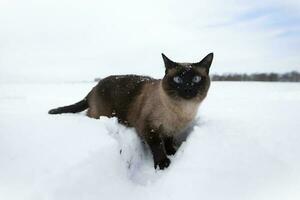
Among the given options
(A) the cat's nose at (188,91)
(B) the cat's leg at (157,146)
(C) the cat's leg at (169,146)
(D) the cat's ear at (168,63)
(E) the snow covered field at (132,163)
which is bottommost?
(C) the cat's leg at (169,146)

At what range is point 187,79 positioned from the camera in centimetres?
488

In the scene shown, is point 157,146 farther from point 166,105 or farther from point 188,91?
point 188,91

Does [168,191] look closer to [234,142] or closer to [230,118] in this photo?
[234,142]

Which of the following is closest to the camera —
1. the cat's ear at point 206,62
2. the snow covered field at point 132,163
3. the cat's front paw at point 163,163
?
the snow covered field at point 132,163

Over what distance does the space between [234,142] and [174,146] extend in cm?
108

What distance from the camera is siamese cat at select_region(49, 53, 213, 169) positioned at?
16.0ft

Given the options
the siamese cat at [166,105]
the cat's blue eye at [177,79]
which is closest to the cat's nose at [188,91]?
the siamese cat at [166,105]

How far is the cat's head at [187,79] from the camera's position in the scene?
4.88 m

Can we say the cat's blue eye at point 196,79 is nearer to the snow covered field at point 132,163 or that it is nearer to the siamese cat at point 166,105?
the siamese cat at point 166,105

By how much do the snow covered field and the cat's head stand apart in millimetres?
419

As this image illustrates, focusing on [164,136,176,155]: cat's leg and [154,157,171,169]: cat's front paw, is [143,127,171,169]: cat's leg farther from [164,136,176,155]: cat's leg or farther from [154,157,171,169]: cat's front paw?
[164,136,176,155]: cat's leg

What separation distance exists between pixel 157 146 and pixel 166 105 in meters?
0.53

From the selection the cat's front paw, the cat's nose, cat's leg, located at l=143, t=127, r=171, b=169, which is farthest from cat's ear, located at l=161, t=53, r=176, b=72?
the cat's front paw

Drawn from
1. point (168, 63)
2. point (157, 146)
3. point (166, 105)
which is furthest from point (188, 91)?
point (157, 146)
